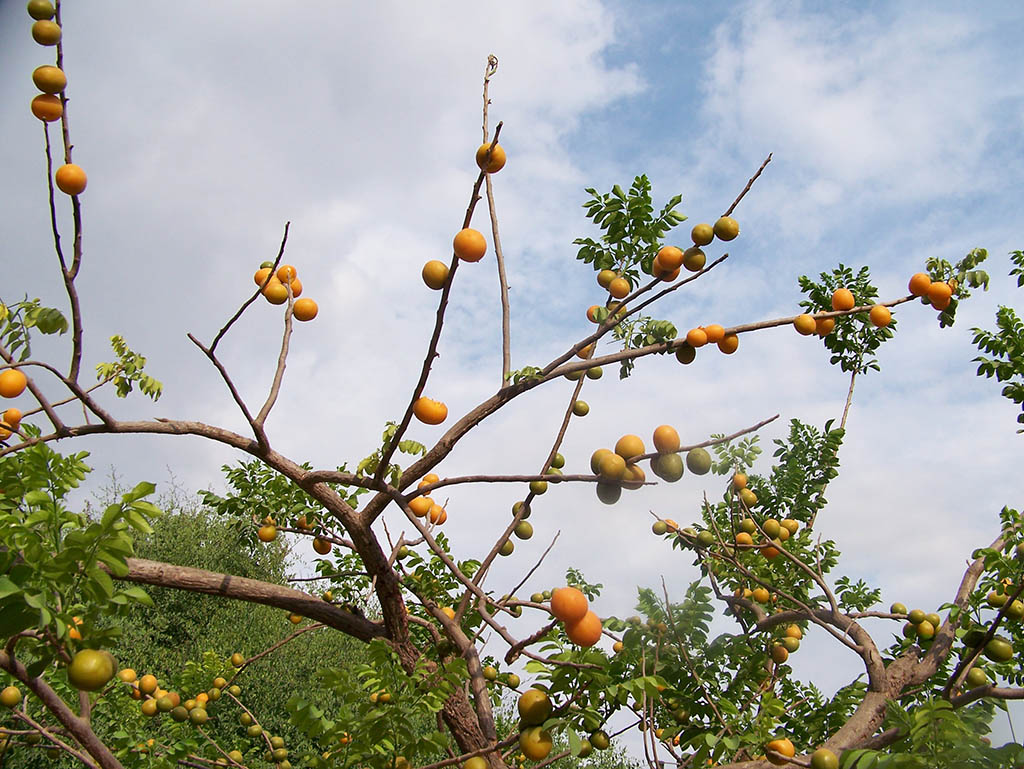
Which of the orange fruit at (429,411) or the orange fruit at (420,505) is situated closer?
the orange fruit at (429,411)

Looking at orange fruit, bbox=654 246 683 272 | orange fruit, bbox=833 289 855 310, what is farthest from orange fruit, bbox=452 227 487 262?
orange fruit, bbox=833 289 855 310

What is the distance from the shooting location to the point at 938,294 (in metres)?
3.76

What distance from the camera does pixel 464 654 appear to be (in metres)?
3.09

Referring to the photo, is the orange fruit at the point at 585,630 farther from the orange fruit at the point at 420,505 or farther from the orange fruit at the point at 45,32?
the orange fruit at the point at 45,32

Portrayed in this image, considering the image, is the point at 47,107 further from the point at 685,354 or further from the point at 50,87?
the point at 685,354

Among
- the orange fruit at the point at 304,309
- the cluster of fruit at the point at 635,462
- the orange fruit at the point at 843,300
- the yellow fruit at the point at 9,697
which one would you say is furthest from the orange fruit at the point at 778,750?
the yellow fruit at the point at 9,697

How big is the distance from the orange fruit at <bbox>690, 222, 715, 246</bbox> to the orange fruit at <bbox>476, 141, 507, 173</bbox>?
920 mm

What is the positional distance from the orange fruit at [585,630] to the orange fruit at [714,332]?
136 centimetres

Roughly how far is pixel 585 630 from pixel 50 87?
2.92 meters

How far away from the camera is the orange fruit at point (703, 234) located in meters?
3.02

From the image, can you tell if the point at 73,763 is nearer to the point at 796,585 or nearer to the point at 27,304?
the point at 27,304

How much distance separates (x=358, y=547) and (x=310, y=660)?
12293 millimetres

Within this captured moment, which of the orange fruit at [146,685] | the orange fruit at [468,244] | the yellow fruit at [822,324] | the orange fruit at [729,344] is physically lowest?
the orange fruit at [146,685]

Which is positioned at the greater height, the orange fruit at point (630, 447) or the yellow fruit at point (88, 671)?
the orange fruit at point (630, 447)
